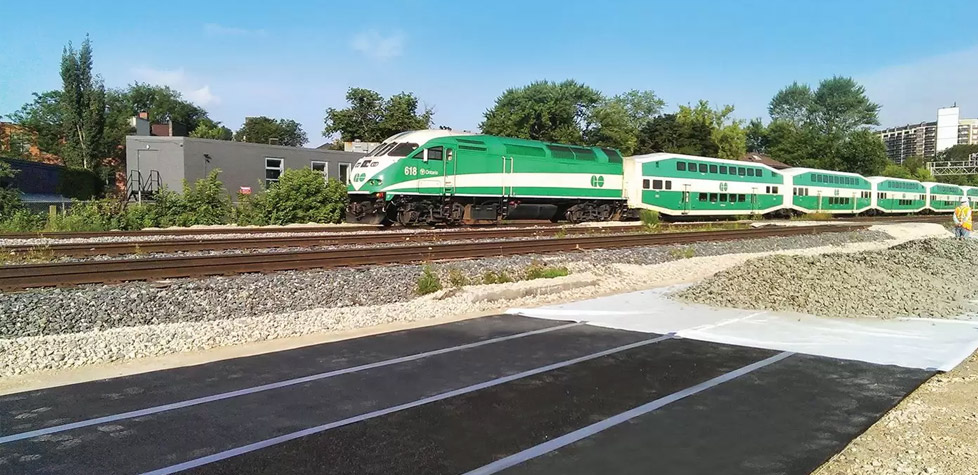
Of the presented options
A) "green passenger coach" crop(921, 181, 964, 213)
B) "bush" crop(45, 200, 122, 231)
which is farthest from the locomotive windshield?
"green passenger coach" crop(921, 181, 964, 213)

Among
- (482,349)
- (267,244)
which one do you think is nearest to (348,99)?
(267,244)

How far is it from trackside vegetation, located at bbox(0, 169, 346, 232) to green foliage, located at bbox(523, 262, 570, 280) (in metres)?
16.2

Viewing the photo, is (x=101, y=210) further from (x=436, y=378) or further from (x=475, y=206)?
(x=436, y=378)

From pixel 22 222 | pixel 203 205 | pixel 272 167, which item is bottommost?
pixel 22 222

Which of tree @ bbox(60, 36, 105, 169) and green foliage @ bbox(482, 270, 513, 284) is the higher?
tree @ bbox(60, 36, 105, 169)

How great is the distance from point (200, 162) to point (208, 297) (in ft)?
78.7

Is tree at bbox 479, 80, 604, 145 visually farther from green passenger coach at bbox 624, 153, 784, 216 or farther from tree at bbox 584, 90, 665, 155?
green passenger coach at bbox 624, 153, 784, 216

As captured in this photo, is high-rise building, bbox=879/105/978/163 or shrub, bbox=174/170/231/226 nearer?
shrub, bbox=174/170/231/226

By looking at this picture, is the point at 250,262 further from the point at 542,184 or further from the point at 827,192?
the point at 827,192

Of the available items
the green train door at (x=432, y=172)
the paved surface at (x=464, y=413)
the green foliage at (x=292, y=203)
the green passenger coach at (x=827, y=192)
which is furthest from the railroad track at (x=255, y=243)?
the green passenger coach at (x=827, y=192)

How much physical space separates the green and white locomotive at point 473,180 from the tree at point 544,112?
3626cm

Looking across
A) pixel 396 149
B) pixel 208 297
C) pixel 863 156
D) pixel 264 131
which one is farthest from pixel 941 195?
pixel 264 131

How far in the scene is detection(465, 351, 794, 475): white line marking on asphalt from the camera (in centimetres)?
411

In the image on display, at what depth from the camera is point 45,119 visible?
73375mm
